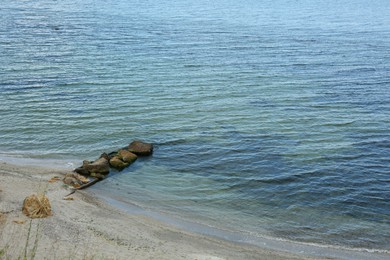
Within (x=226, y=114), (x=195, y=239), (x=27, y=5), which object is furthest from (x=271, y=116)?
(x=27, y=5)

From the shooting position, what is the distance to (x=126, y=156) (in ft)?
92.6

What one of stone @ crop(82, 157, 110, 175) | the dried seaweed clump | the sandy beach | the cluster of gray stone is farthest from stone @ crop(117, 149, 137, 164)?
the dried seaweed clump

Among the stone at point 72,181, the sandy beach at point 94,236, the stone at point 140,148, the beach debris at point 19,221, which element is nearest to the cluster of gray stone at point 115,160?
the stone at point 140,148

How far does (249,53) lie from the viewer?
53.6m

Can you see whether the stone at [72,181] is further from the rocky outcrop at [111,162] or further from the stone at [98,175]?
the stone at [98,175]

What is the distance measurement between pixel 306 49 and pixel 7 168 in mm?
37117

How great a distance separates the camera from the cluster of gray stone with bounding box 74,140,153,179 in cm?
2642

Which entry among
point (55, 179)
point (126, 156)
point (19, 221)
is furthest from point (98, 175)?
point (19, 221)

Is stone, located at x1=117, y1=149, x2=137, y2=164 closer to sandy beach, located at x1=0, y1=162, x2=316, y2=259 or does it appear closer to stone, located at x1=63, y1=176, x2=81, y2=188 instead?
stone, located at x1=63, y1=176, x2=81, y2=188

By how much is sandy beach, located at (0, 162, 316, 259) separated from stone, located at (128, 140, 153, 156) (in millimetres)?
5286

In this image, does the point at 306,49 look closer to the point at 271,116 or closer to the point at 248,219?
the point at 271,116

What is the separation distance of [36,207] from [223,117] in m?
16.3

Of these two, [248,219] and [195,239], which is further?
[248,219]

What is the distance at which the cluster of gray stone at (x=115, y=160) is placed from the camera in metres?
26.4
